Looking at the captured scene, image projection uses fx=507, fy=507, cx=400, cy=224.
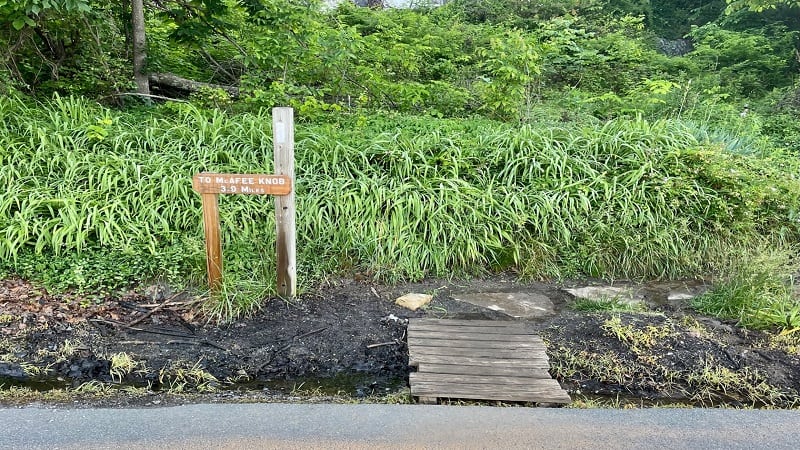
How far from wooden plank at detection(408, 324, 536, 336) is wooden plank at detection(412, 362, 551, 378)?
40 cm

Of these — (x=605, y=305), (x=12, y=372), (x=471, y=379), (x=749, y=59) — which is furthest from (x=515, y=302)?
(x=749, y=59)

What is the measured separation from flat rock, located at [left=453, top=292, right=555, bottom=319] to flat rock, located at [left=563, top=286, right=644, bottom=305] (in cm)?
32

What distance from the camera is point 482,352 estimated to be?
3.16 m

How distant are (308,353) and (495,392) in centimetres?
119

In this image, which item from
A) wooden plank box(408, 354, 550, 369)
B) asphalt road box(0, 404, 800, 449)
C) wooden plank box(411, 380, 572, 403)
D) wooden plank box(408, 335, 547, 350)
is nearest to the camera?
asphalt road box(0, 404, 800, 449)

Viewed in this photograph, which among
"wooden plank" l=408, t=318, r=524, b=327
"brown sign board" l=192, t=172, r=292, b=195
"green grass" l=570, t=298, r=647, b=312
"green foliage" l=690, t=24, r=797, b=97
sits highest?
"green foliage" l=690, t=24, r=797, b=97

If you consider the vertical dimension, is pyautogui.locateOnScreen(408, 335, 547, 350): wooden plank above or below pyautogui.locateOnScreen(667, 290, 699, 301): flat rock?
below

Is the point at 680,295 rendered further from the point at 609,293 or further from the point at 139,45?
the point at 139,45

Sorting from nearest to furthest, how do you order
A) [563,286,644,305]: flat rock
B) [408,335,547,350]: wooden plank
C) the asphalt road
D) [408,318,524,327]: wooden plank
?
1. the asphalt road
2. [408,335,547,350]: wooden plank
3. [408,318,524,327]: wooden plank
4. [563,286,644,305]: flat rock

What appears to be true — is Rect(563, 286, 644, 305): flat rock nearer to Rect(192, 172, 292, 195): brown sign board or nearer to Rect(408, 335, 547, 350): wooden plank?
Rect(408, 335, 547, 350): wooden plank

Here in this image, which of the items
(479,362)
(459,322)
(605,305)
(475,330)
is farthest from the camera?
(605,305)

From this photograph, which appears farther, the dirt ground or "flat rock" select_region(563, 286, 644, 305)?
"flat rock" select_region(563, 286, 644, 305)

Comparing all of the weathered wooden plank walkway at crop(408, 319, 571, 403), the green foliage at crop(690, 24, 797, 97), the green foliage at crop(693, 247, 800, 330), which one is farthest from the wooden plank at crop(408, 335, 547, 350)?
the green foliage at crop(690, 24, 797, 97)

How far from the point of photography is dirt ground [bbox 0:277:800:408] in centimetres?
290
